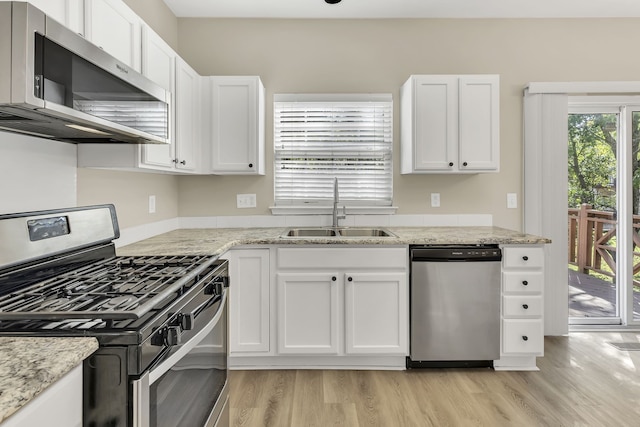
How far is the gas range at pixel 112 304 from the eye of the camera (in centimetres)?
88

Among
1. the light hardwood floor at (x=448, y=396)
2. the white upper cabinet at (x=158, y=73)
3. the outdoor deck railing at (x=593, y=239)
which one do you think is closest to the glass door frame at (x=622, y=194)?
the outdoor deck railing at (x=593, y=239)

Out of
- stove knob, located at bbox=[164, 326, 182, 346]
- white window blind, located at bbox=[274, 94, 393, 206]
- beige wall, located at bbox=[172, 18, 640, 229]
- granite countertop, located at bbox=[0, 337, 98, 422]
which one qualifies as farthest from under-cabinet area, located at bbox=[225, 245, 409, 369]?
granite countertop, located at bbox=[0, 337, 98, 422]

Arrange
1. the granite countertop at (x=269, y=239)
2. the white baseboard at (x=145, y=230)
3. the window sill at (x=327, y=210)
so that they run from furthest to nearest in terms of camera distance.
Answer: the window sill at (x=327, y=210) < the white baseboard at (x=145, y=230) < the granite countertop at (x=269, y=239)

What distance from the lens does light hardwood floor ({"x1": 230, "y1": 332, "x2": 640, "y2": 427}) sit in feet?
6.59

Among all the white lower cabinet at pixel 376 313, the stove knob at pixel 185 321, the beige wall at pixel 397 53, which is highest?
the beige wall at pixel 397 53

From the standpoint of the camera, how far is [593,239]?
130 inches

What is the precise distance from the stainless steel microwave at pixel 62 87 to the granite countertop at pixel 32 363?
60 cm

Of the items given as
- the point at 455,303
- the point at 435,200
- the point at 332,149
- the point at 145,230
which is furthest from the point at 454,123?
the point at 145,230

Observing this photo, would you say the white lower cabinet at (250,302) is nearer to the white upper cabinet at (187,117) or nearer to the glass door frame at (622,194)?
the white upper cabinet at (187,117)

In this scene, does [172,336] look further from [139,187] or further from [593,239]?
[593,239]

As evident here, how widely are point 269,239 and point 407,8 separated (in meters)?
2.16

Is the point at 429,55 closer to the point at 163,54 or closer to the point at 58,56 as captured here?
the point at 163,54

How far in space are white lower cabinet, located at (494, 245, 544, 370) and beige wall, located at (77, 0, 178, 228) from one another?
245cm

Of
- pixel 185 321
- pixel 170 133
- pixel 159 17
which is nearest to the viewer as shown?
pixel 185 321
